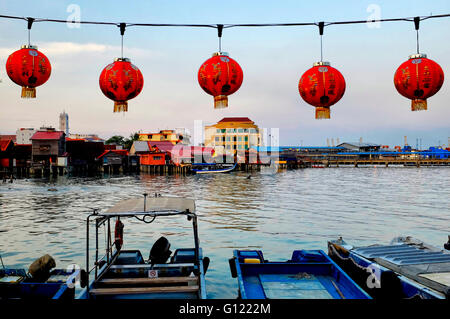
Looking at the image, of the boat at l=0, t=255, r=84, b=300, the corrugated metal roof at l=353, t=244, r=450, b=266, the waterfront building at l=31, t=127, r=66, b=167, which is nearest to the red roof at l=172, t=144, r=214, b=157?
the waterfront building at l=31, t=127, r=66, b=167

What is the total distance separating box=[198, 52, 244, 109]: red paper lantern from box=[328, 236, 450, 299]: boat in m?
4.84

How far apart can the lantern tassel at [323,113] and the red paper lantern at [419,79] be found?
1.49 m

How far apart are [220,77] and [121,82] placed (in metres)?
2.06

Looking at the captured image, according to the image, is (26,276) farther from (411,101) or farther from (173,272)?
(411,101)

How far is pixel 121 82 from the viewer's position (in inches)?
304

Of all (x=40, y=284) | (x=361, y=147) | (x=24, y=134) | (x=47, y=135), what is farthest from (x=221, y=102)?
(x=24, y=134)

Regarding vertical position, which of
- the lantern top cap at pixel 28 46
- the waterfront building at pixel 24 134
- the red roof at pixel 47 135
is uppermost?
the waterfront building at pixel 24 134

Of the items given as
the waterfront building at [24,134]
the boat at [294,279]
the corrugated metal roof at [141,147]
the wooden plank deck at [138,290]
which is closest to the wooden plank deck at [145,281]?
the wooden plank deck at [138,290]

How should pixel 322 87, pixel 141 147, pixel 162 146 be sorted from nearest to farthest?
pixel 322 87
pixel 162 146
pixel 141 147

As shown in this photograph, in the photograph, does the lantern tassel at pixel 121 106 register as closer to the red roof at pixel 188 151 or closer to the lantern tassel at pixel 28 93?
the lantern tassel at pixel 28 93

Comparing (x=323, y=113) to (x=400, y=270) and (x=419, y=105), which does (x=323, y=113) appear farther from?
(x=400, y=270)

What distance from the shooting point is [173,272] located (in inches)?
305

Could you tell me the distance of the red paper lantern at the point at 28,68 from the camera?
7.76m
